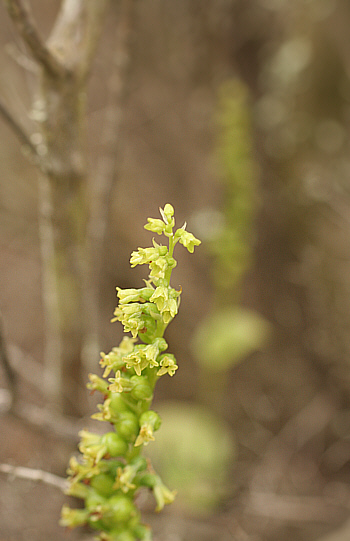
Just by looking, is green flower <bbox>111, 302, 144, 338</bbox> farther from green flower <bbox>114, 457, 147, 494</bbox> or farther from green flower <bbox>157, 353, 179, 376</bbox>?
green flower <bbox>114, 457, 147, 494</bbox>

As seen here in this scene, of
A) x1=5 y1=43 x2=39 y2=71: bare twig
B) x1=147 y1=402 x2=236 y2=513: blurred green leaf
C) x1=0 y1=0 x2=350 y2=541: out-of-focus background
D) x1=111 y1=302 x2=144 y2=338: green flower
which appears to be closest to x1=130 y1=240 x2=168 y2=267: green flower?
x1=111 y1=302 x2=144 y2=338: green flower

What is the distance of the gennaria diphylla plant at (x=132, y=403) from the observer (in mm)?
853

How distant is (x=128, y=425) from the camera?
100 cm

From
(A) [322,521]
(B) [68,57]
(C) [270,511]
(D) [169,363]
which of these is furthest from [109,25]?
(A) [322,521]

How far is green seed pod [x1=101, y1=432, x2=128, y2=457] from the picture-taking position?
1009 mm

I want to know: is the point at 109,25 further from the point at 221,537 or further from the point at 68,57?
the point at 221,537

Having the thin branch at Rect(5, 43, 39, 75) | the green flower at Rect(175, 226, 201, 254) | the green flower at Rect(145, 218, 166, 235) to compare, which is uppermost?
the thin branch at Rect(5, 43, 39, 75)

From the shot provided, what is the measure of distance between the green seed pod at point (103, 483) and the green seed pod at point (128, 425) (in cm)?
15

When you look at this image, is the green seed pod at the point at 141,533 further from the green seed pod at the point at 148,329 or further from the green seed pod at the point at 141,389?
the green seed pod at the point at 148,329

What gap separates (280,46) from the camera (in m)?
3.70

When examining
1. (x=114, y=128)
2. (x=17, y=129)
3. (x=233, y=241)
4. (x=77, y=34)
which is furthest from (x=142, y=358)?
(x=233, y=241)

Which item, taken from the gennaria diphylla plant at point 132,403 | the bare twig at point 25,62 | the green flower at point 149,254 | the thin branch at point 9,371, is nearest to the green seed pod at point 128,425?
the gennaria diphylla plant at point 132,403

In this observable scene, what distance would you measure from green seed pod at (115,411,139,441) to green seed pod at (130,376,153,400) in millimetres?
87

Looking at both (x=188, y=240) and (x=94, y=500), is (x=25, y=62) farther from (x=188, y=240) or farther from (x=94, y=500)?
(x=94, y=500)
